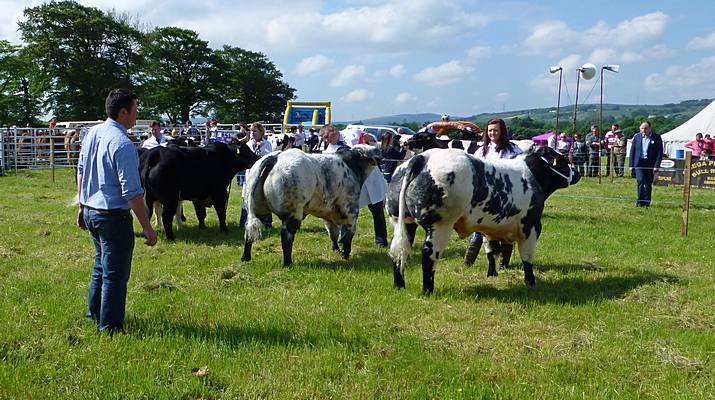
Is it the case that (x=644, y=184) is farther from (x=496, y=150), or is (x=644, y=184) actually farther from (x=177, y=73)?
(x=177, y=73)

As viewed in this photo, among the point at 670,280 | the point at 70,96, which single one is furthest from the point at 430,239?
the point at 70,96

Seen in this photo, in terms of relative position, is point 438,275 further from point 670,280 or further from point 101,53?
point 101,53

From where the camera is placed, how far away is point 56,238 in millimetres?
9898

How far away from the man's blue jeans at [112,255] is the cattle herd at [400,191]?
9.19ft

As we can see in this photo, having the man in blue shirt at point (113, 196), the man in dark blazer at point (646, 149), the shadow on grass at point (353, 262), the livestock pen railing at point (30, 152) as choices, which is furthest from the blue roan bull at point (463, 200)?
the livestock pen railing at point (30, 152)

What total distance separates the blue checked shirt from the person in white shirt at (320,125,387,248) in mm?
4490

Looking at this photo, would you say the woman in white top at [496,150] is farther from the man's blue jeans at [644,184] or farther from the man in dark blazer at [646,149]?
the man in dark blazer at [646,149]

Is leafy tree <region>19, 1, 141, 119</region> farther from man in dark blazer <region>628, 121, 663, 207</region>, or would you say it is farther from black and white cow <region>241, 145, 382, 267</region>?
black and white cow <region>241, 145, 382, 267</region>

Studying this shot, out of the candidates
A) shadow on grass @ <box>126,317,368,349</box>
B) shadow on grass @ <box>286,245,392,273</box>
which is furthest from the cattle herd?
shadow on grass @ <box>126,317,368,349</box>

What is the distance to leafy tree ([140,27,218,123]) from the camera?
59.5 meters

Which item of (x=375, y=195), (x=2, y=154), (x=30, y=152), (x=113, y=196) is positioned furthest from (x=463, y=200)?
(x=30, y=152)

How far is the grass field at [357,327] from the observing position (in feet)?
13.9

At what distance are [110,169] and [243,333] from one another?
1.72m

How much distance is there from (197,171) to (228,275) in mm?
3300
